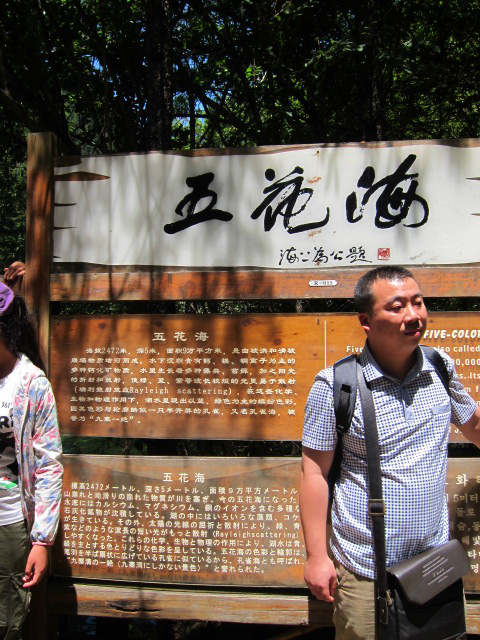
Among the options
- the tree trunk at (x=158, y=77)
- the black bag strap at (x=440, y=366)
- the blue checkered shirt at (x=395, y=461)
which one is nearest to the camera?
the blue checkered shirt at (x=395, y=461)

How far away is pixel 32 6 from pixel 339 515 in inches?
176

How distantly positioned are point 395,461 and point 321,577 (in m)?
0.48

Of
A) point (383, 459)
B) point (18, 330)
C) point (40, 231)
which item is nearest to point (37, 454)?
point (18, 330)

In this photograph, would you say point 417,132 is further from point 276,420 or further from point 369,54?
point 276,420

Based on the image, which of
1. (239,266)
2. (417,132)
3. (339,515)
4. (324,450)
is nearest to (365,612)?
(339,515)

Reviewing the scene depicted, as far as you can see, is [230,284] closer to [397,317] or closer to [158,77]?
[397,317]

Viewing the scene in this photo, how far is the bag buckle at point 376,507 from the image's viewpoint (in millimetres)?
1808

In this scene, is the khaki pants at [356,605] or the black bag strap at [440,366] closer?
the khaki pants at [356,605]

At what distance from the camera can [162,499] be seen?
Result: 2.98 m

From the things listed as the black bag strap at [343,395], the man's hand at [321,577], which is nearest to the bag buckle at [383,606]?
the man's hand at [321,577]

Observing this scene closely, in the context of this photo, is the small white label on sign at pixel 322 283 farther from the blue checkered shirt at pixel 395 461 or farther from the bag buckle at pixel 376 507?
the bag buckle at pixel 376 507

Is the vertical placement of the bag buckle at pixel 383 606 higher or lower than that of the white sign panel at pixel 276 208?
lower

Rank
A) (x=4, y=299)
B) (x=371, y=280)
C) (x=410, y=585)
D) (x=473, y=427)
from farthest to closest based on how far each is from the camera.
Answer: (x=4, y=299) → (x=473, y=427) → (x=371, y=280) → (x=410, y=585)

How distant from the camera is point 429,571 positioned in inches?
71.1
